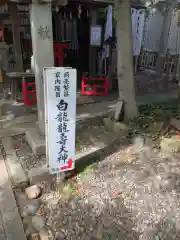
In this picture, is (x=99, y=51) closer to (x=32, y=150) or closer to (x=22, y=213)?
(x=32, y=150)

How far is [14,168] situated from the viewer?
4148mm

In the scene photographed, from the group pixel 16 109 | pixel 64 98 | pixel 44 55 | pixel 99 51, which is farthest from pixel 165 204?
pixel 99 51

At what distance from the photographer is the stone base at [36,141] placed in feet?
14.4

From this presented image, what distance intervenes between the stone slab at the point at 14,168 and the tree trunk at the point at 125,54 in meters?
2.42

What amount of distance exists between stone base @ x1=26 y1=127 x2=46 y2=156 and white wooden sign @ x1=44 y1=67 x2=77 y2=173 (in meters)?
1.01

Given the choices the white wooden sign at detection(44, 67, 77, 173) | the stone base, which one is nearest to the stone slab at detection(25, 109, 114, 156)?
the stone base

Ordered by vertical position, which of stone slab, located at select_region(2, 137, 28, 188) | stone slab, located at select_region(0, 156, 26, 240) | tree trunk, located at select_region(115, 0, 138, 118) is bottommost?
stone slab, located at select_region(0, 156, 26, 240)

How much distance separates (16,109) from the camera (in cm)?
679

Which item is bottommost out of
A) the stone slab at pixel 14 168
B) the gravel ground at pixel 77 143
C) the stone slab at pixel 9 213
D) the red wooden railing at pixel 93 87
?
the stone slab at pixel 9 213

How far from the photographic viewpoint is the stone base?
14.4 ft

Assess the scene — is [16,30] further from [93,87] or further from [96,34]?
[93,87]

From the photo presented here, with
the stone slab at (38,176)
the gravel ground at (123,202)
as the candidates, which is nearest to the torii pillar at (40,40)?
the stone slab at (38,176)

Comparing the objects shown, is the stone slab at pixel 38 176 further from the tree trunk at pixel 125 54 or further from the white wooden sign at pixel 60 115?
the tree trunk at pixel 125 54

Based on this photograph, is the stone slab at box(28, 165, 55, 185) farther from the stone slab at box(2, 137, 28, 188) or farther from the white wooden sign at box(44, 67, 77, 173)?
the white wooden sign at box(44, 67, 77, 173)
